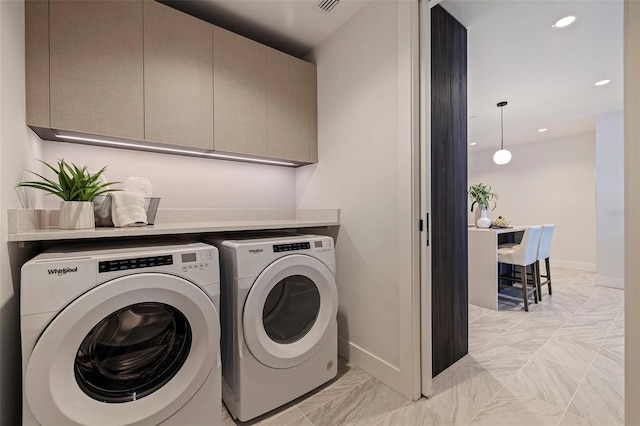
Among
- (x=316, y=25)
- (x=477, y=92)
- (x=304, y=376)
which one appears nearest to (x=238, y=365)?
(x=304, y=376)

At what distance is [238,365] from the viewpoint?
134 cm

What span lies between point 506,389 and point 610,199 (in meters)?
3.76

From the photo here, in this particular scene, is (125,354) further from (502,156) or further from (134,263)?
(502,156)

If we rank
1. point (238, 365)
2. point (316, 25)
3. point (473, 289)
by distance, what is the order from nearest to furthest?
point (238, 365)
point (316, 25)
point (473, 289)

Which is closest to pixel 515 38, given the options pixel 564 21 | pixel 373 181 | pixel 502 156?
pixel 564 21

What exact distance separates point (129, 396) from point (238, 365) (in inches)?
17.0

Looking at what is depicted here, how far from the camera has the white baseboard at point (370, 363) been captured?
63.3 inches

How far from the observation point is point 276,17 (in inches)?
75.0

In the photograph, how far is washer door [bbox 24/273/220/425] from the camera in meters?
0.91

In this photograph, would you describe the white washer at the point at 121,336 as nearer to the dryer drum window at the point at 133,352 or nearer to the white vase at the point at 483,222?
the dryer drum window at the point at 133,352

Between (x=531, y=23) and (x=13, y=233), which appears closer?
(x=13, y=233)

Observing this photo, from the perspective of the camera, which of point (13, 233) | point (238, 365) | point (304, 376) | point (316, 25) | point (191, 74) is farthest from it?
point (316, 25)

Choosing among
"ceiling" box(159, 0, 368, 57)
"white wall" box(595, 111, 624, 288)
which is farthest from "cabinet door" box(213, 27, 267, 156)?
"white wall" box(595, 111, 624, 288)

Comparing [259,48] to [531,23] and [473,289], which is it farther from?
[473,289]
